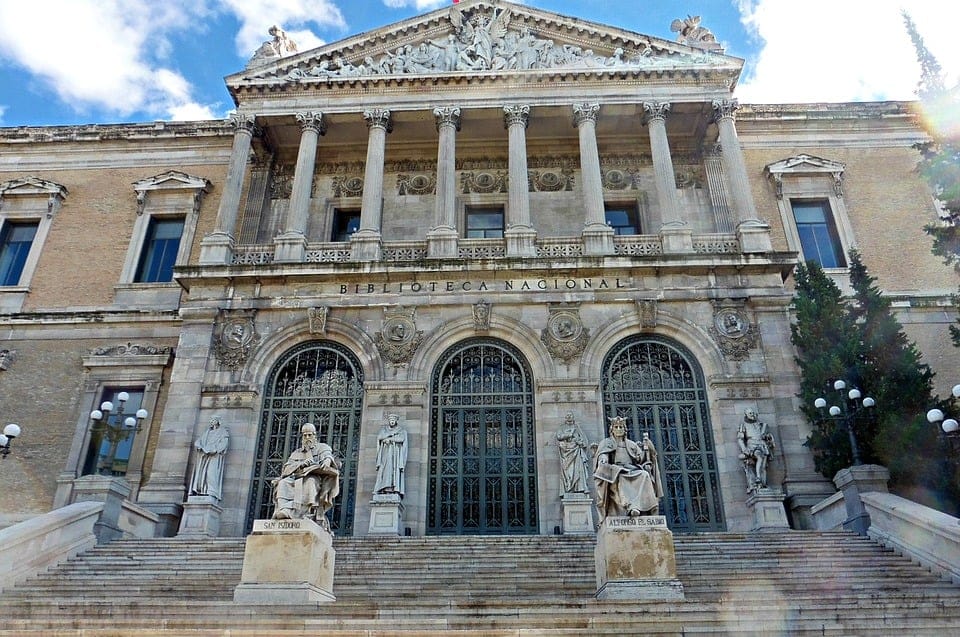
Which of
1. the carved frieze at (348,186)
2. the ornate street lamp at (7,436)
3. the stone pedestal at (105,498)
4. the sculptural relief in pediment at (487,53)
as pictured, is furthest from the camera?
the carved frieze at (348,186)

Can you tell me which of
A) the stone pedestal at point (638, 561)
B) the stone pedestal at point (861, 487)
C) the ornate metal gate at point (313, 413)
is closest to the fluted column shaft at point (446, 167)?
the ornate metal gate at point (313, 413)

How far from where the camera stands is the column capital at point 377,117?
21766 mm

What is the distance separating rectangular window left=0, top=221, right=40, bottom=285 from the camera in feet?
76.9

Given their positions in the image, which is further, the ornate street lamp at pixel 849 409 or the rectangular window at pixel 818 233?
the rectangular window at pixel 818 233

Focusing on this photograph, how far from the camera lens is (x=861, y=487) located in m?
14.1

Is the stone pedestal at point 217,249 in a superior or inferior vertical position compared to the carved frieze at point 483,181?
inferior

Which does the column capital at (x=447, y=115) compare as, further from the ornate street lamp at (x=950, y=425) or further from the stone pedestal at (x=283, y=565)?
the stone pedestal at (x=283, y=565)

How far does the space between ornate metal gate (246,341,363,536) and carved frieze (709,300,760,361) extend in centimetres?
867

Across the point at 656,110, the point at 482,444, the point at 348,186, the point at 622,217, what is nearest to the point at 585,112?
the point at 656,110

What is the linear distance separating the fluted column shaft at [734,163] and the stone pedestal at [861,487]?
7702 mm

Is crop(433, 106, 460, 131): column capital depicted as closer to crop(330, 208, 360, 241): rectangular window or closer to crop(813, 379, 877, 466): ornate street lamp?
crop(330, 208, 360, 241): rectangular window

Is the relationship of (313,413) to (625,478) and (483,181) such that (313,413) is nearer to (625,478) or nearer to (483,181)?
(483,181)

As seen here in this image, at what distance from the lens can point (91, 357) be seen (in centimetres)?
2112

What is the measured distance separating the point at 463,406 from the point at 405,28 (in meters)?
11.8
